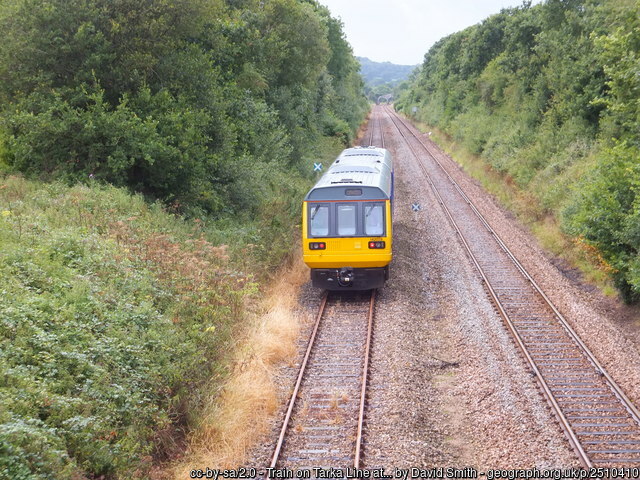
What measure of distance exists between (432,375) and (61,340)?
6427mm

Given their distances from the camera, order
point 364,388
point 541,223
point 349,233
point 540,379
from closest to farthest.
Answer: point 364,388 < point 540,379 < point 349,233 < point 541,223

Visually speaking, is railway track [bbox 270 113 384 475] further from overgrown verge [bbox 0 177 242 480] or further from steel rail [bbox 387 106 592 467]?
steel rail [bbox 387 106 592 467]

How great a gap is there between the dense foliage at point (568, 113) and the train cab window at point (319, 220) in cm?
647

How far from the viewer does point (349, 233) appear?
13688 mm

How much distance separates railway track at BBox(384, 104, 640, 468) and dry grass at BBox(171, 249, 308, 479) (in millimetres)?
4571

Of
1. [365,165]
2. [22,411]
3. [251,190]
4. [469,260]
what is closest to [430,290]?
[469,260]

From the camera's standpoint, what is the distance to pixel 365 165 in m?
17.0

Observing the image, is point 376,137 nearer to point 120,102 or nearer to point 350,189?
point 120,102

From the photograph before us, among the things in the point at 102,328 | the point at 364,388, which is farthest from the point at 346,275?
the point at 102,328

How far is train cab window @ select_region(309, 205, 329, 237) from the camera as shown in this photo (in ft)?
45.1

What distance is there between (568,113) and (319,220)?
16.9 m

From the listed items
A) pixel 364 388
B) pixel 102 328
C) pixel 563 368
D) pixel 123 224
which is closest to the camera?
pixel 102 328

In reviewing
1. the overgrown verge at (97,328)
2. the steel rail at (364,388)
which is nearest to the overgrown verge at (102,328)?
the overgrown verge at (97,328)

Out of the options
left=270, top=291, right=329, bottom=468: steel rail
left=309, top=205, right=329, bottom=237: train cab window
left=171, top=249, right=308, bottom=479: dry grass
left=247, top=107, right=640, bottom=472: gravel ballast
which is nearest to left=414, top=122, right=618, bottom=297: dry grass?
left=247, top=107, right=640, bottom=472: gravel ballast
